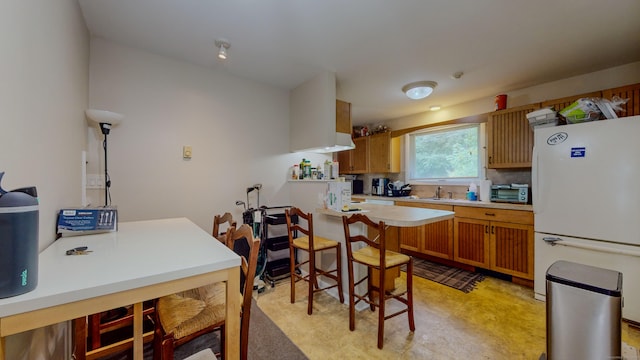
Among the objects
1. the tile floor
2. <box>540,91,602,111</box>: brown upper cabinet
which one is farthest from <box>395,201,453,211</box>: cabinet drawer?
<box>540,91,602,111</box>: brown upper cabinet

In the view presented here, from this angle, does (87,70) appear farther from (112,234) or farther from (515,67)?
(515,67)

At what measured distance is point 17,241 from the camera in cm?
64

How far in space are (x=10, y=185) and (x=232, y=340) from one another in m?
0.99

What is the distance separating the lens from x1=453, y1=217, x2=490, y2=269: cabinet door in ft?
9.74

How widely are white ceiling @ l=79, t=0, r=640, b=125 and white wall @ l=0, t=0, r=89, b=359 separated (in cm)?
60

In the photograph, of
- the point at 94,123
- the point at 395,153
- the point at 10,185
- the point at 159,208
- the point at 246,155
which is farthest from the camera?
the point at 395,153

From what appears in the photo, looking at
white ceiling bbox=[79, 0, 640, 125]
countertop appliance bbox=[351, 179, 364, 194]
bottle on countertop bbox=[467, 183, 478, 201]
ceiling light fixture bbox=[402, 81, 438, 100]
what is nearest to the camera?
white ceiling bbox=[79, 0, 640, 125]

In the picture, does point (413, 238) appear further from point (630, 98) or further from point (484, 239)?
point (630, 98)

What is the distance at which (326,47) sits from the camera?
89.2 inches

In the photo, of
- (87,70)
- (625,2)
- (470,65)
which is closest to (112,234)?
(87,70)

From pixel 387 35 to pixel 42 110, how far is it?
7.52 feet

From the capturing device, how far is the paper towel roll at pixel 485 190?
10.5 feet

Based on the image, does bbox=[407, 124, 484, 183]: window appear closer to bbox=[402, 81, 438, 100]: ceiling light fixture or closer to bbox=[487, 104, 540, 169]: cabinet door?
bbox=[487, 104, 540, 169]: cabinet door

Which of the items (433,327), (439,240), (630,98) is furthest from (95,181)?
(630,98)
